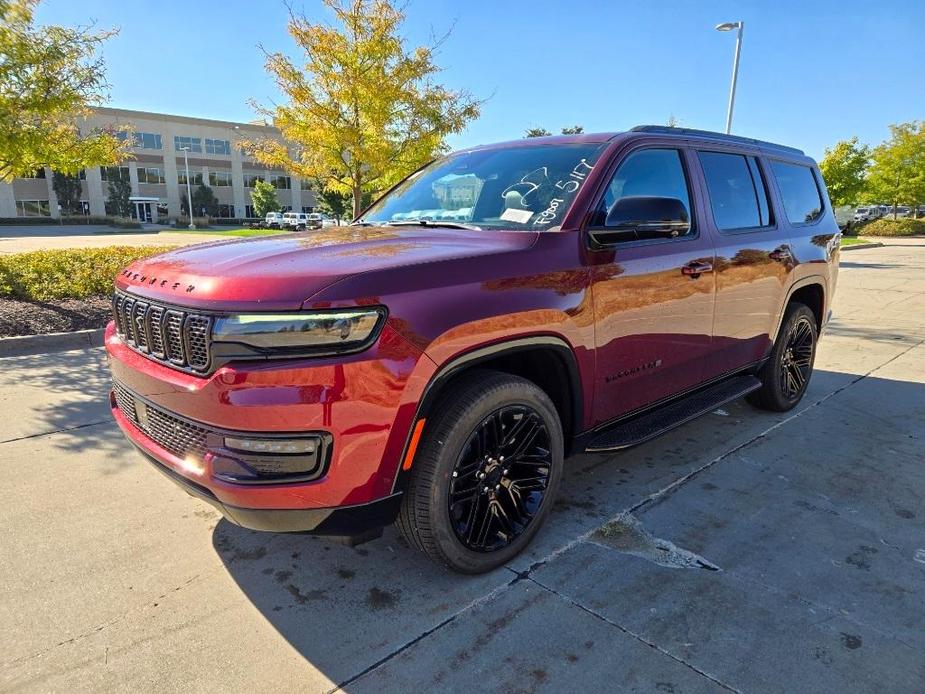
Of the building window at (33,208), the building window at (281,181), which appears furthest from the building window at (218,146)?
the building window at (33,208)

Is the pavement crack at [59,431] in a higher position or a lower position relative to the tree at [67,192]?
lower

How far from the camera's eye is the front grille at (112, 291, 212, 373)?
2131 millimetres

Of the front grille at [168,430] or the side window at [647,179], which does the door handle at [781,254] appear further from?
the front grille at [168,430]

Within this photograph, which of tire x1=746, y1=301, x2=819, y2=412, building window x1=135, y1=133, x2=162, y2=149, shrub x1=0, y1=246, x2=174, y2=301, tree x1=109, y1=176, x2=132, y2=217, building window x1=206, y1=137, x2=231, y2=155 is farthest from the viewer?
building window x1=206, y1=137, x2=231, y2=155

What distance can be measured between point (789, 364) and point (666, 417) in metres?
2.07

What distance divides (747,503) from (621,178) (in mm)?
1953

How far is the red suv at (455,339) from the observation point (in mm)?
2053

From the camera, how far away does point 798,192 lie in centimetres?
477

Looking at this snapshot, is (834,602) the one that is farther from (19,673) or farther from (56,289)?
(56,289)

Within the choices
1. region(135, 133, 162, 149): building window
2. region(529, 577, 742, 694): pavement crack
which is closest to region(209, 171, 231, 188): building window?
region(135, 133, 162, 149): building window

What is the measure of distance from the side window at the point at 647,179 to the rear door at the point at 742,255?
24 cm

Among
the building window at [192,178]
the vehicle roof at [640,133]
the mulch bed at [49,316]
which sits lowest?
the mulch bed at [49,316]

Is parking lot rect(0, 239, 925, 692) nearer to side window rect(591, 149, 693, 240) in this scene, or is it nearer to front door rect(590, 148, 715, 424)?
front door rect(590, 148, 715, 424)

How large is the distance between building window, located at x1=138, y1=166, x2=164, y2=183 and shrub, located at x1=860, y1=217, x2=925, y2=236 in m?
64.6
